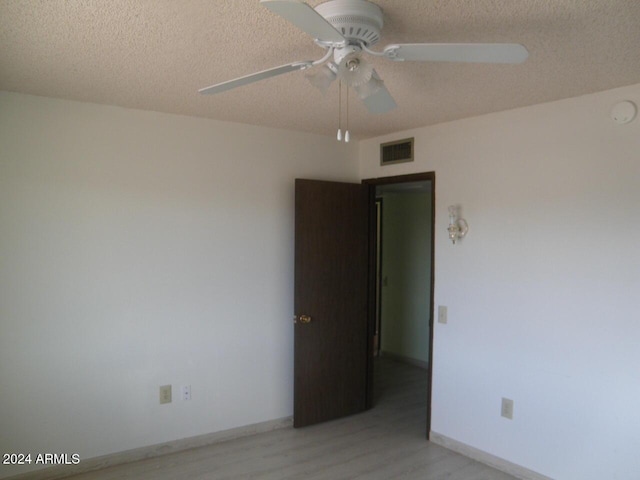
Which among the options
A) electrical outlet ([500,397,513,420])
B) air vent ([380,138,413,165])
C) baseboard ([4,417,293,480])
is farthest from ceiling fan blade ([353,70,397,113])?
baseboard ([4,417,293,480])

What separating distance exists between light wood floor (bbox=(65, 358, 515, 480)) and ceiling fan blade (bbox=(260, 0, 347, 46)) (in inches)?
107

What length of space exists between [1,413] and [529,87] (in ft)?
12.1

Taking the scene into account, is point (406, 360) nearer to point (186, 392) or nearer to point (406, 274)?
point (406, 274)

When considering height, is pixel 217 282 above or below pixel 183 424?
above

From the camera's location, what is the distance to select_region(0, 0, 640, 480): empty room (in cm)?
209

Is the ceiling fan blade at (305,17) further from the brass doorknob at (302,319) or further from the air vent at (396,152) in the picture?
the brass doorknob at (302,319)

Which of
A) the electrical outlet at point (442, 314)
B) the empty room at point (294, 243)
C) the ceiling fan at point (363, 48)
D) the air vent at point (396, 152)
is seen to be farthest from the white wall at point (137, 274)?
the ceiling fan at point (363, 48)

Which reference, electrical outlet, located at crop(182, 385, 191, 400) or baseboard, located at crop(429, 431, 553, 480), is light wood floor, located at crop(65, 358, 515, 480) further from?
electrical outlet, located at crop(182, 385, 191, 400)

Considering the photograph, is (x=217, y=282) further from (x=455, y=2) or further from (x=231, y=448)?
(x=455, y=2)

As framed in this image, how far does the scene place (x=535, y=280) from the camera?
115 inches

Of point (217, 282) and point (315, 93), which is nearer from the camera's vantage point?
point (315, 93)

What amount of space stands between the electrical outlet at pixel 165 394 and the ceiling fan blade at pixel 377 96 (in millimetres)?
2449

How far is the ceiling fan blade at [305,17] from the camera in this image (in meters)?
1.22

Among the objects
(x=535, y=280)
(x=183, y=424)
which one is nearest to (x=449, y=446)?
(x=535, y=280)
